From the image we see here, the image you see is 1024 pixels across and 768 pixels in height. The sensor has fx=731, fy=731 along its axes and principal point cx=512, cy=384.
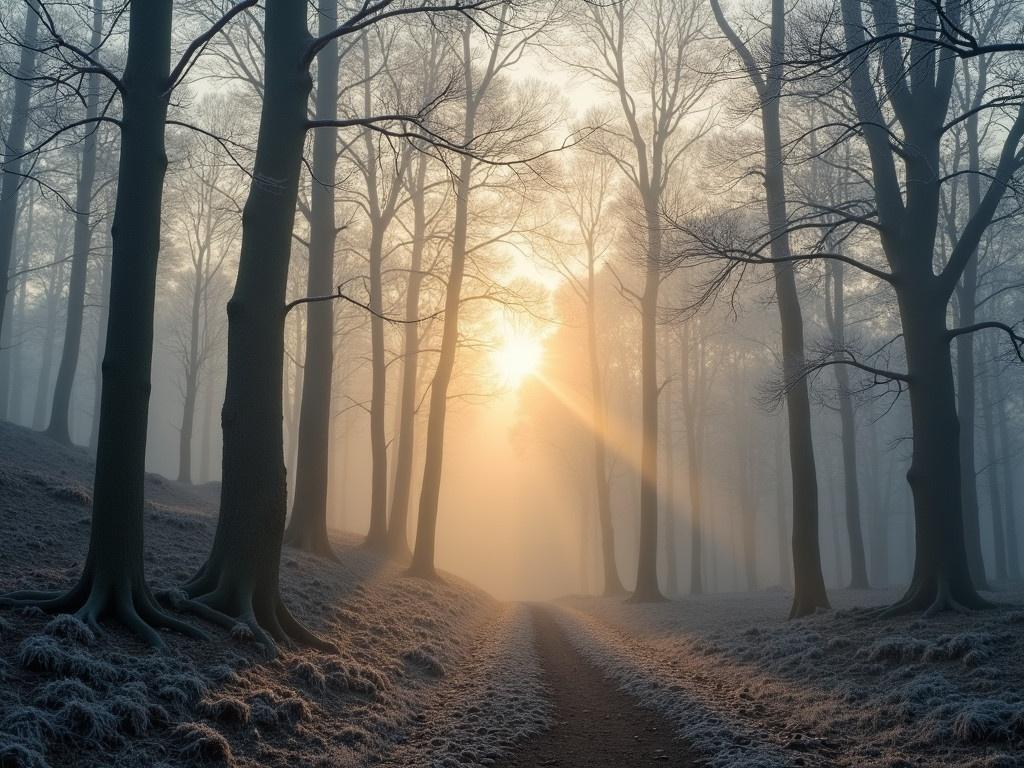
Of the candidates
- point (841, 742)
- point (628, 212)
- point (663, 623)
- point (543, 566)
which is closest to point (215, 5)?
point (628, 212)

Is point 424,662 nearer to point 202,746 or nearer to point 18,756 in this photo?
point 202,746

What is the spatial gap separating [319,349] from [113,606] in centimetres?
962

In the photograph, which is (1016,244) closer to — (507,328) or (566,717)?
(507,328)

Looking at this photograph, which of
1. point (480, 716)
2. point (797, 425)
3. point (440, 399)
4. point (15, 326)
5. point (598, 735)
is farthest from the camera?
point (15, 326)

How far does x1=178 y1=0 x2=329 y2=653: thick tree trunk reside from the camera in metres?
7.52

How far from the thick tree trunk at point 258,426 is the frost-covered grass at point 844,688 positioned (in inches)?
157

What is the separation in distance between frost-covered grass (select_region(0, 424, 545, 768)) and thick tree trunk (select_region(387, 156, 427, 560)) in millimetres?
8188

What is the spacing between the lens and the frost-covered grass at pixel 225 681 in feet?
13.9

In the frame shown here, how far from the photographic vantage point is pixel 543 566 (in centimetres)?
5944

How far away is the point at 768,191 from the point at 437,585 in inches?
429

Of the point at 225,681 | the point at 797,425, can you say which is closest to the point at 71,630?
the point at 225,681

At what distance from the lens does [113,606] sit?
243 inches

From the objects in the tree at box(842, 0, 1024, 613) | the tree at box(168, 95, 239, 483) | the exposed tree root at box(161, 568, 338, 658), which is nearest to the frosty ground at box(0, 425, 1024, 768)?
the exposed tree root at box(161, 568, 338, 658)

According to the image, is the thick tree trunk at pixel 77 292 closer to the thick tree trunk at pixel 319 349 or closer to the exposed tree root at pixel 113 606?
the thick tree trunk at pixel 319 349
